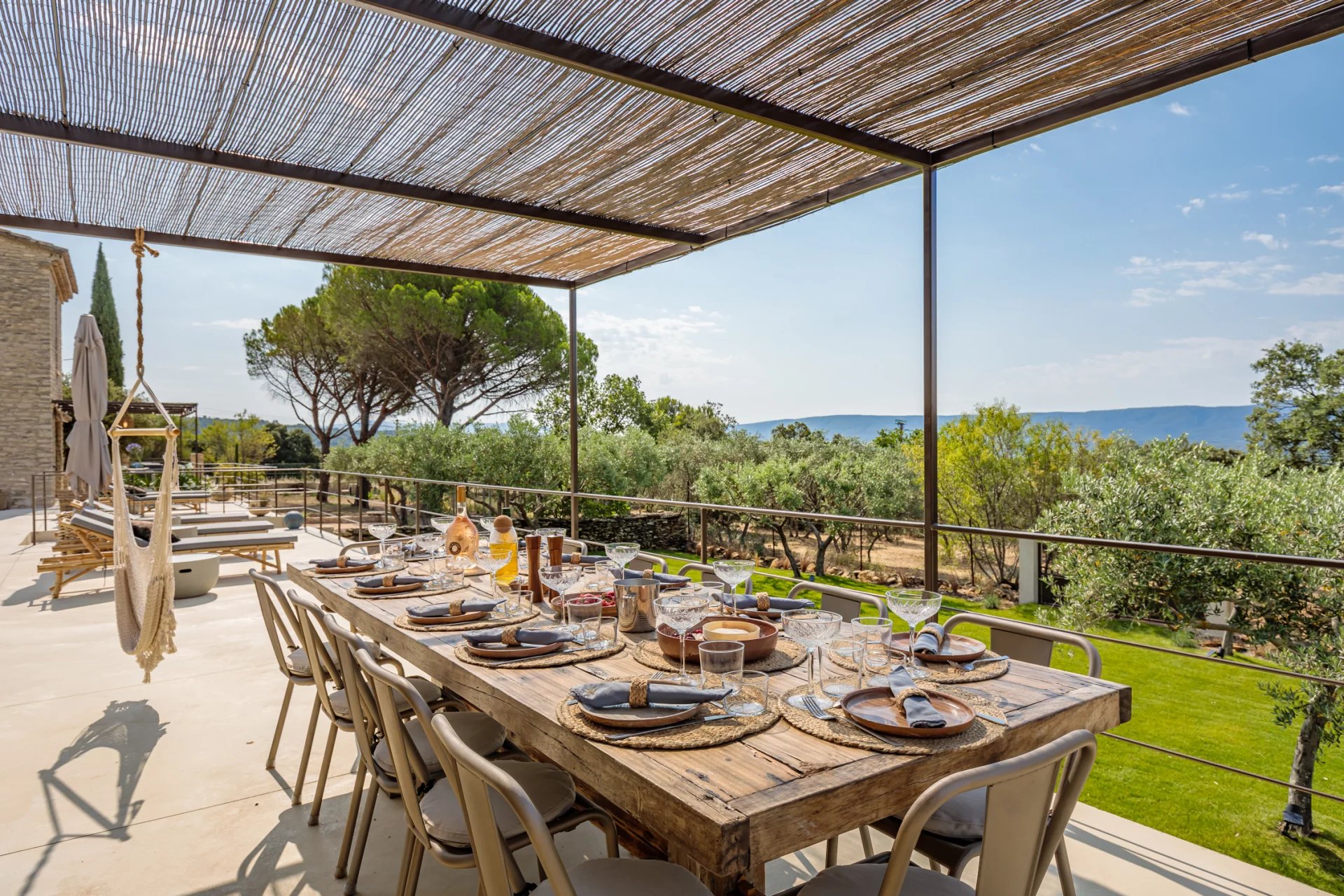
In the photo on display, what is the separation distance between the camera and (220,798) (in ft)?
8.44

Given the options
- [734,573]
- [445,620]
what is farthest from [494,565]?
[734,573]

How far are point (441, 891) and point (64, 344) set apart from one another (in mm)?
22694

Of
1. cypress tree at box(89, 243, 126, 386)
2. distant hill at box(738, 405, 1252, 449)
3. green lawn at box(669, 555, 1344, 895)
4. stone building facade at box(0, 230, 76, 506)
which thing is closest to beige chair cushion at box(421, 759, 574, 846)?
green lawn at box(669, 555, 1344, 895)

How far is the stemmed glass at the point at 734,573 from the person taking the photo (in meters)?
2.09

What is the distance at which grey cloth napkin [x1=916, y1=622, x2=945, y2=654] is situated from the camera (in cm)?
177

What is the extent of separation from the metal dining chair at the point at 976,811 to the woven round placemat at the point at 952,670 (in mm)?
215

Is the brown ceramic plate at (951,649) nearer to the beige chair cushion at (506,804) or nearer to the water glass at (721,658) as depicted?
the water glass at (721,658)

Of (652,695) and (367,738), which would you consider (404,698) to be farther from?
(652,695)

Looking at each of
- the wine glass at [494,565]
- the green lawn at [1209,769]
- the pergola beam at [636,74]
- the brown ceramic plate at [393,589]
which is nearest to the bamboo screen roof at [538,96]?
the pergola beam at [636,74]

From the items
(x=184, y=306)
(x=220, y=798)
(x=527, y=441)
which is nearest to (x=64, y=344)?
(x=184, y=306)

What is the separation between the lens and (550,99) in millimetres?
2703

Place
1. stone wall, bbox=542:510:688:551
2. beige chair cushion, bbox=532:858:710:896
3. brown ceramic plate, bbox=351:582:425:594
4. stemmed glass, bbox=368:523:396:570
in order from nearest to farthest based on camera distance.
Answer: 1. beige chair cushion, bbox=532:858:710:896
2. brown ceramic plate, bbox=351:582:425:594
3. stemmed glass, bbox=368:523:396:570
4. stone wall, bbox=542:510:688:551

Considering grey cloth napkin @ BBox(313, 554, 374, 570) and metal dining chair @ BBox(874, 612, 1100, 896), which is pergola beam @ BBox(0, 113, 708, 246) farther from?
metal dining chair @ BBox(874, 612, 1100, 896)

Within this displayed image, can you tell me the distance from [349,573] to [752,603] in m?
1.60
